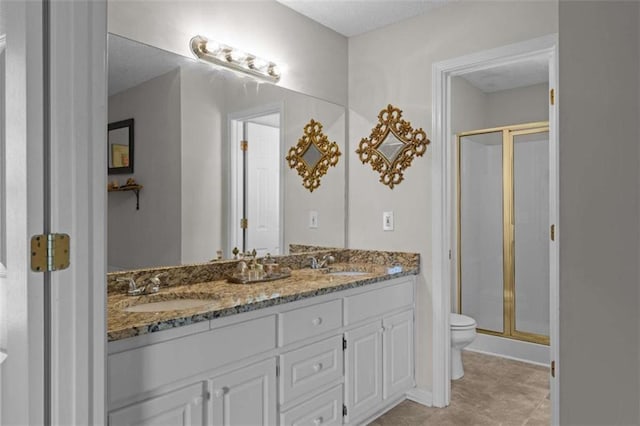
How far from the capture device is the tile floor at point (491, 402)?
249 cm

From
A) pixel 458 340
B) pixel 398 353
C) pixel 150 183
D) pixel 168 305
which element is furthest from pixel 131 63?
pixel 458 340

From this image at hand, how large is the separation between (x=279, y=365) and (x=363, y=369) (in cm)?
67

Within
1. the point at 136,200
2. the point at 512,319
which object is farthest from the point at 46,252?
the point at 512,319

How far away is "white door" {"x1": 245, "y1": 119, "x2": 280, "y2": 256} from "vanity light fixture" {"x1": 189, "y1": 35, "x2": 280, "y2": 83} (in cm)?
30

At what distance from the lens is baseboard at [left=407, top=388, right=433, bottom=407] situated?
2699 millimetres

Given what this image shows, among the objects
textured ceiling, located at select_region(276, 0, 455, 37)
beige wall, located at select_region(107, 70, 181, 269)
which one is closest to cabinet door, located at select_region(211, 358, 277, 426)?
beige wall, located at select_region(107, 70, 181, 269)

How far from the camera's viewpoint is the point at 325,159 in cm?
303

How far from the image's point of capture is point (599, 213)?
61 centimetres

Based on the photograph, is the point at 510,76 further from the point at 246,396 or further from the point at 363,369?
the point at 246,396

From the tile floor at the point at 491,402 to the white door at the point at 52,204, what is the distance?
1819 mm

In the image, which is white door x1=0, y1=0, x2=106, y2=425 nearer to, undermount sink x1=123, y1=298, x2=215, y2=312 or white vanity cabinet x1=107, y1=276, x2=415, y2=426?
white vanity cabinet x1=107, y1=276, x2=415, y2=426

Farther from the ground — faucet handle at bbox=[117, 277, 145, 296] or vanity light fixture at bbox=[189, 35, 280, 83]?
vanity light fixture at bbox=[189, 35, 280, 83]

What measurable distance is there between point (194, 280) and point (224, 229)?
33 cm

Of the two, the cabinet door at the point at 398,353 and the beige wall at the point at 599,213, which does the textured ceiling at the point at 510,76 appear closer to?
the cabinet door at the point at 398,353
